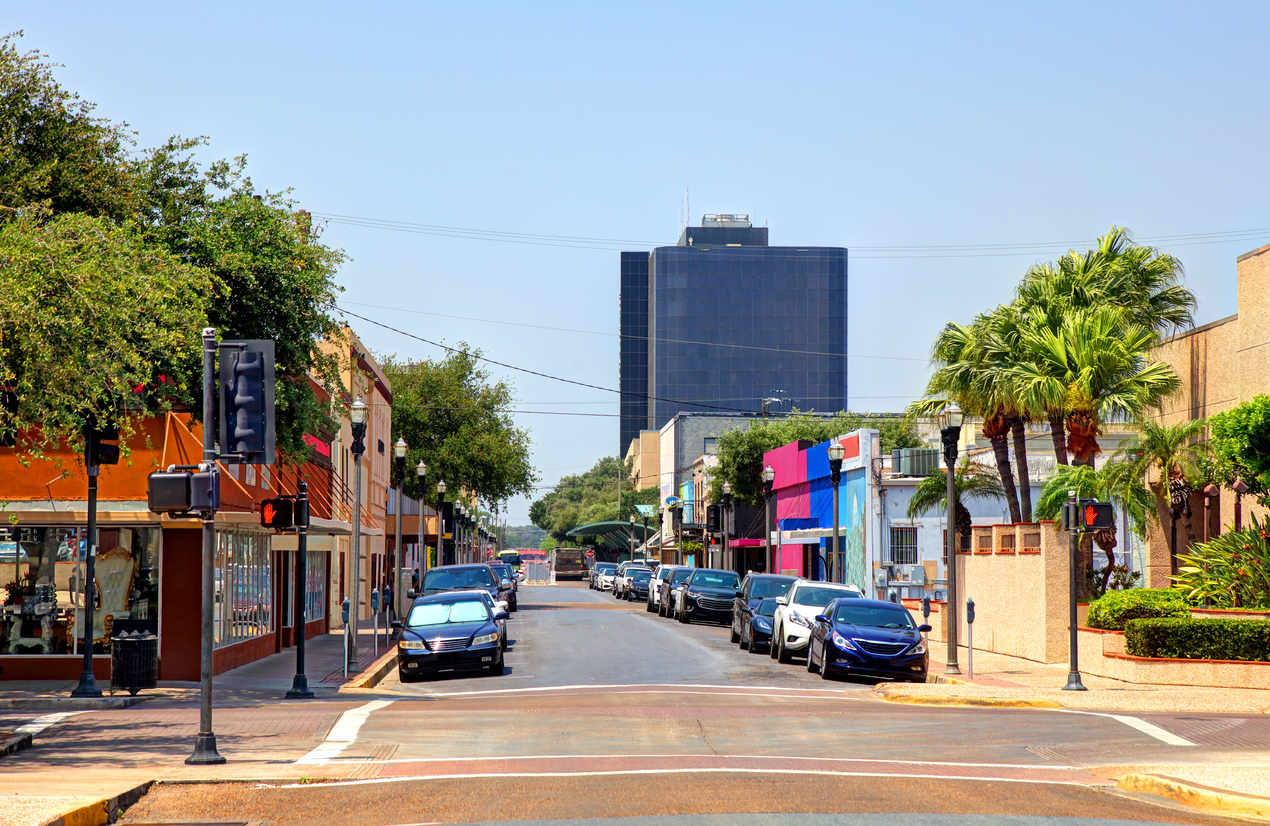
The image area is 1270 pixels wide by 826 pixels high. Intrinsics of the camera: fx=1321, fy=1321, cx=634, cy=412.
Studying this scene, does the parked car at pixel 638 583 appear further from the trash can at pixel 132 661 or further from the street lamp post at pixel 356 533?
the trash can at pixel 132 661

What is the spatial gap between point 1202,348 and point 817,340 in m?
167

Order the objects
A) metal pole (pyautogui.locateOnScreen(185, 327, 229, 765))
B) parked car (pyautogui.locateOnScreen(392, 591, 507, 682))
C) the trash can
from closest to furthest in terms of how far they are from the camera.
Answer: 1. metal pole (pyautogui.locateOnScreen(185, 327, 229, 765))
2. the trash can
3. parked car (pyautogui.locateOnScreen(392, 591, 507, 682))

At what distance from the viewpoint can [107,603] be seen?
22.2 meters

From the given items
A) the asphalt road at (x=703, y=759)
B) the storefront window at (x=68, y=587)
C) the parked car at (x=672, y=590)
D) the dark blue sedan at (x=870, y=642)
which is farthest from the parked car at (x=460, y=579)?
the dark blue sedan at (x=870, y=642)

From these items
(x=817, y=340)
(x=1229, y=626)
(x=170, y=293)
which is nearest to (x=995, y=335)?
(x=1229, y=626)

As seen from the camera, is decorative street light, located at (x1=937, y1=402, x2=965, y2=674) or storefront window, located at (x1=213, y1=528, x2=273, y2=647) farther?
storefront window, located at (x1=213, y1=528, x2=273, y2=647)

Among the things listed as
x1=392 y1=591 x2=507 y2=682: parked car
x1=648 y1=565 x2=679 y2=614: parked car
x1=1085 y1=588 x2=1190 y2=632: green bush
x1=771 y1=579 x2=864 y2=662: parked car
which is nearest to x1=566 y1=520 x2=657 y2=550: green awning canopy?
x1=648 y1=565 x2=679 y2=614: parked car

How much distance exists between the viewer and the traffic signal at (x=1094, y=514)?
2102 centimetres

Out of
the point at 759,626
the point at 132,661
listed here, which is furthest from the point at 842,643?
the point at 132,661

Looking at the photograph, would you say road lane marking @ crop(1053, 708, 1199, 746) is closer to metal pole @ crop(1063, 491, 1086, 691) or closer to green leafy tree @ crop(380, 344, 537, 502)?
metal pole @ crop(1063, 491, 1086, 691)

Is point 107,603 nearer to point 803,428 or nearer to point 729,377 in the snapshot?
point 803,428

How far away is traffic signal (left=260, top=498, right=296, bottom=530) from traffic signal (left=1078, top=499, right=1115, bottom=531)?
12.3 meters

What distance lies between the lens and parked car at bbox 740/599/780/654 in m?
29.1

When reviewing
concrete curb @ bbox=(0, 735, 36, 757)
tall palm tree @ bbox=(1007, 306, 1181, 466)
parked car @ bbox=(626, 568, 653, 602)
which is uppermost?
tall palm tree @ bbox=(1007, 306, 1181, 466)
